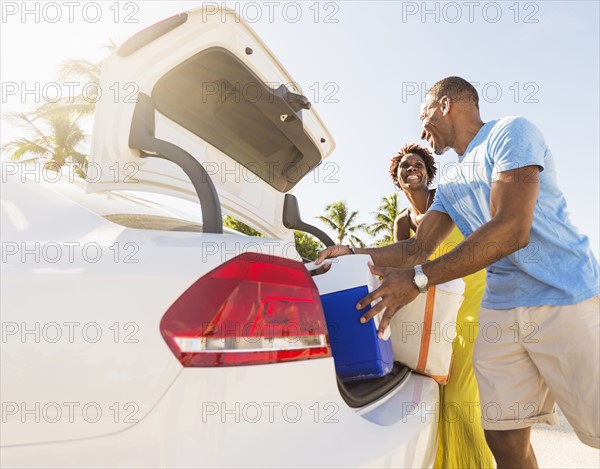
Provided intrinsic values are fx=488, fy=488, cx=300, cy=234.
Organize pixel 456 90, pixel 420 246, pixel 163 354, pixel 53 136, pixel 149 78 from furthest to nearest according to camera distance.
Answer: pixel 53 136 < pixel 420 246 < pixel 456 90 < pixel 149 78 < pixel 163 354

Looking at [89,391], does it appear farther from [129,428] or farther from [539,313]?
[539,313]

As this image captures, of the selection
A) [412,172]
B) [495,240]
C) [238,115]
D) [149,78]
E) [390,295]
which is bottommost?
[390,295]

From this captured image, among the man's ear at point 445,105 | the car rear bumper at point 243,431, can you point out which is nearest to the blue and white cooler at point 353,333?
the car rear bumper at point 243,431

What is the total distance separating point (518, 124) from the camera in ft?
5.90

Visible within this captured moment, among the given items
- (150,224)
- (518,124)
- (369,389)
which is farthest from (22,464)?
(518,124)

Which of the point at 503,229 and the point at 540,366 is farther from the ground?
the point at 503,229

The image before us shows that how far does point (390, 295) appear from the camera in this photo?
1.68 m

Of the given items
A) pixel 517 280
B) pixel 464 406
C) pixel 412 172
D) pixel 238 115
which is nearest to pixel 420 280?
pixel 517 280

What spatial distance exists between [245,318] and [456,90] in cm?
155

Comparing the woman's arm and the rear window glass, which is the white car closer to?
the rear window glass

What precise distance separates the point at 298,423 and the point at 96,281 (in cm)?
55

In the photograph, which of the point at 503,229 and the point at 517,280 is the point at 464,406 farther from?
the point at 503,229

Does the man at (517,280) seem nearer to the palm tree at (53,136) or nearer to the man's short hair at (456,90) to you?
the man's short hair at (456,90)

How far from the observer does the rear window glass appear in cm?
182
